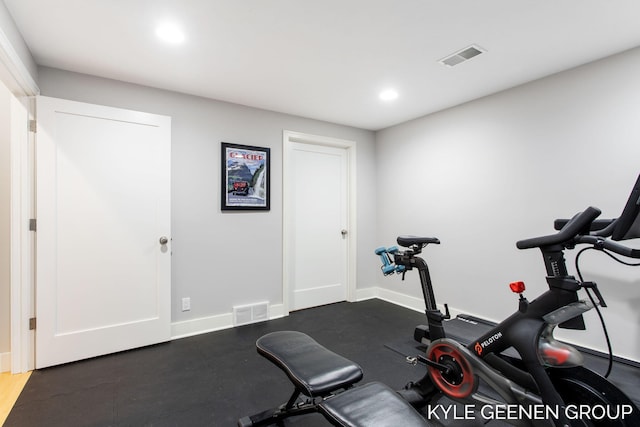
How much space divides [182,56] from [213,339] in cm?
256

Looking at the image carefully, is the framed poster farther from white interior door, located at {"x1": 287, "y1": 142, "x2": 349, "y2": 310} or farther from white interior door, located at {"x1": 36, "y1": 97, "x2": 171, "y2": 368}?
white interior door, located at {"x1": 36, "y1": 97, "x2": 171, "y2": 368}

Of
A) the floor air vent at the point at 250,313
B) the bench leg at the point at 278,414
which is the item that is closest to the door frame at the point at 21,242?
the floor air vent at the point at 250,313

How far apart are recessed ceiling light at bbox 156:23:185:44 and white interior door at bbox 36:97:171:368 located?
902 mm

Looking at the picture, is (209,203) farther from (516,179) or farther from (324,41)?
(516,179)

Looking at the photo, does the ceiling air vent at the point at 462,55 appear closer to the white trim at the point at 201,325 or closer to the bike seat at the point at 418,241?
the bike seat at the point at 418,241

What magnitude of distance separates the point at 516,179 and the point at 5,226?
4441 millimetres

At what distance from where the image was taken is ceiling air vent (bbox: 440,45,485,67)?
7.69 ft

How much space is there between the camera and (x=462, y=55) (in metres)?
2.44

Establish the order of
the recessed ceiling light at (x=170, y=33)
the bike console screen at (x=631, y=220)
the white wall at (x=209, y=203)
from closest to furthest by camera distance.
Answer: the bike console screen at (x=631, y=220) < the recessed ceiling light at (x=170, y=33) < the white wall at (x=209, y=203)

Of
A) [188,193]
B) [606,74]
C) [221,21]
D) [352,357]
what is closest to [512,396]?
[352,357]

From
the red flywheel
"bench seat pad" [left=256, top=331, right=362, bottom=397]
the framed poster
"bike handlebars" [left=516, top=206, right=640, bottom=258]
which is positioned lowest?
the red flywheel

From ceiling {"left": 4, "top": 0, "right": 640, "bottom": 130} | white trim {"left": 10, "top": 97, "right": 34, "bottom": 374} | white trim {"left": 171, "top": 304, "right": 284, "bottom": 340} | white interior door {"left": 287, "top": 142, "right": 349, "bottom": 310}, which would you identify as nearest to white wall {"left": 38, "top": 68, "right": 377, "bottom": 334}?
white trim {"left": 171, "top": 304, "right": 284, "bottom": 340}

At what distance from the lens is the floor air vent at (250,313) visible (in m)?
3.39

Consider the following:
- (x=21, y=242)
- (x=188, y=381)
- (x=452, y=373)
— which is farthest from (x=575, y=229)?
(x=21, y=242)
